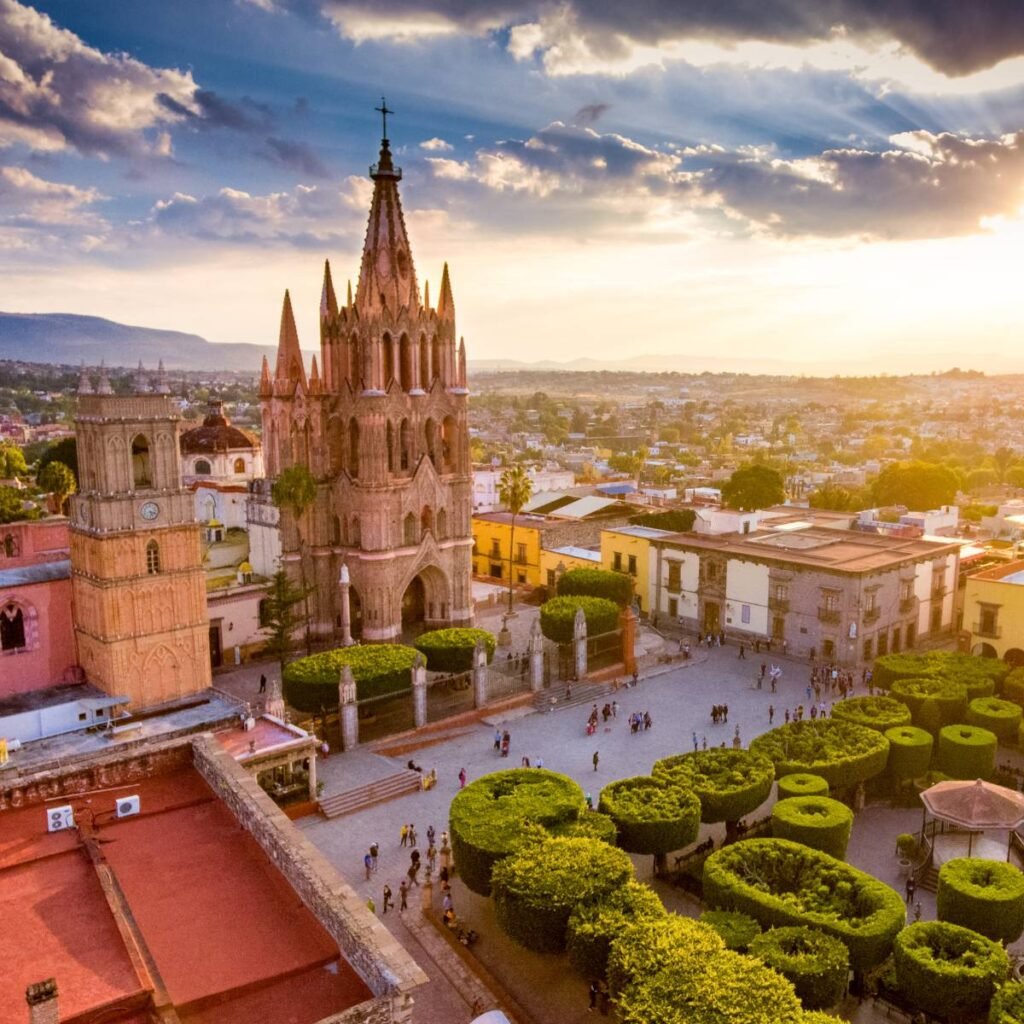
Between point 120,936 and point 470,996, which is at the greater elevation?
point 120,936

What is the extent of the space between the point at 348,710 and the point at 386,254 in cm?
2275


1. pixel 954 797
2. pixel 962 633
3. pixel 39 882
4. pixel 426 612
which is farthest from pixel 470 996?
pixel 962 633

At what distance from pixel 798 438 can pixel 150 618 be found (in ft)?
578

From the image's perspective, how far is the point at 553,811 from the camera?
76.3 ft

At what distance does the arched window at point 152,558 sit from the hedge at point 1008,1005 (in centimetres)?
2894

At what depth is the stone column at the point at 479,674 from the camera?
117 feet

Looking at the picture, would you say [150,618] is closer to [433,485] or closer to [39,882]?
[433,485]

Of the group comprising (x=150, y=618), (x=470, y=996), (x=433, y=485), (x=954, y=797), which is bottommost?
(x=470, y=996)

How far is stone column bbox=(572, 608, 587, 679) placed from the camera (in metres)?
38.9

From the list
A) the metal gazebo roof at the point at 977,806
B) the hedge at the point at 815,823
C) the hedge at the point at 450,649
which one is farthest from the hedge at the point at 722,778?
the hedge at the point at 450,649

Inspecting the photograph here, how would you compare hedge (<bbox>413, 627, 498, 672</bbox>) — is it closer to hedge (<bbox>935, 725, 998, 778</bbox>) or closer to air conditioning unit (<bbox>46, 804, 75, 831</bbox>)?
hedge (<bbox>935, 725, 998, 778</bbox>)

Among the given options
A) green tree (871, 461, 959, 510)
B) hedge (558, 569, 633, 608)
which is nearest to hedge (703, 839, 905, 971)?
hedge (558, 569, 633, 608)

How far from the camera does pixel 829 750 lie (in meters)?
27.8

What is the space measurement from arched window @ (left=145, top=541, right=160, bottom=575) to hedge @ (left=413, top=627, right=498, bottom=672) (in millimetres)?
11021
